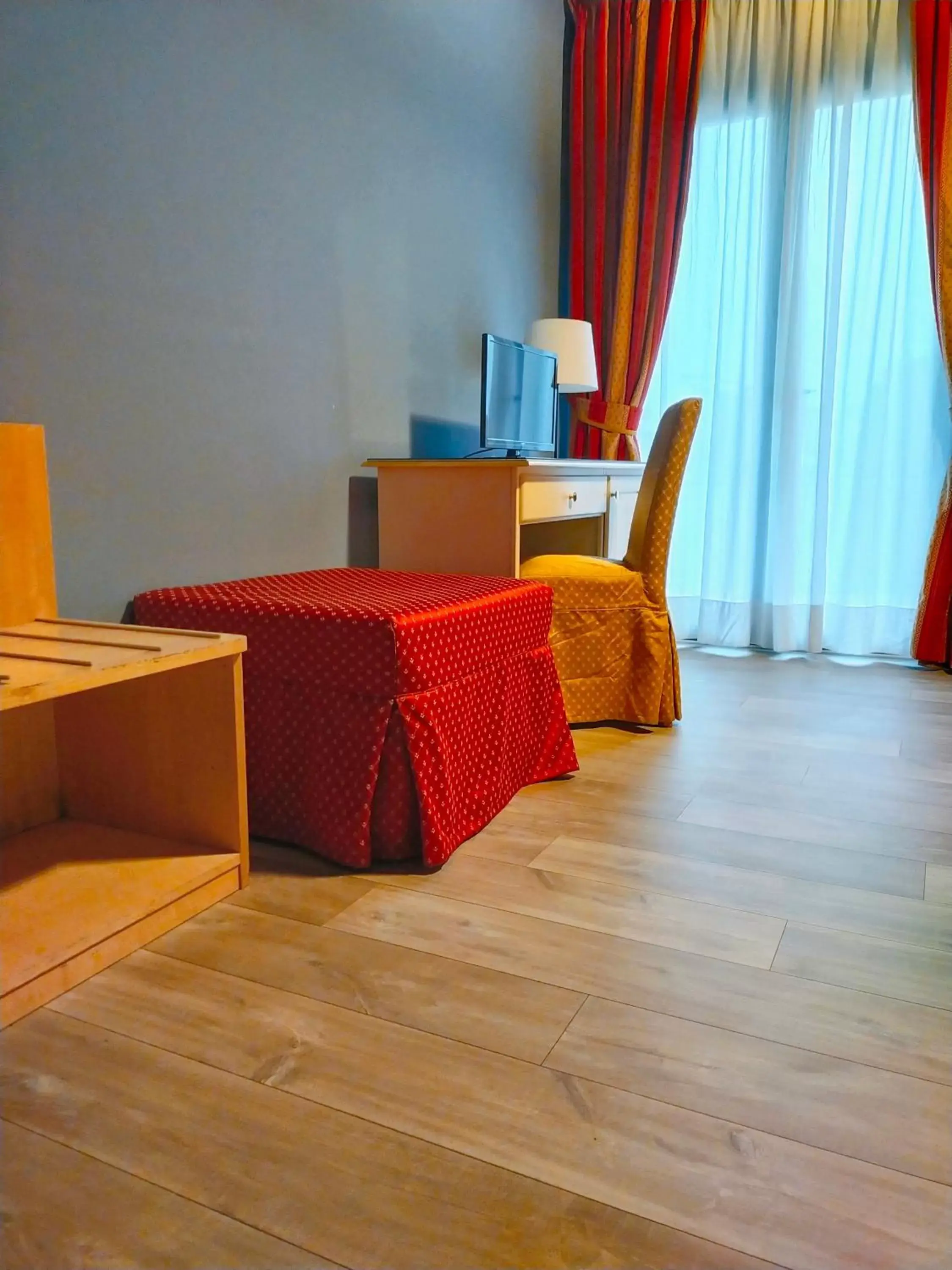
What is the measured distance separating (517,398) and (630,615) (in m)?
0.83

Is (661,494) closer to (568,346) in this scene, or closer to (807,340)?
(568,346)

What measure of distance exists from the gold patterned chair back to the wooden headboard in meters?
1.55

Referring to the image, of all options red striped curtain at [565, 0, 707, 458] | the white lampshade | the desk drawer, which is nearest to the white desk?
the desk drawer

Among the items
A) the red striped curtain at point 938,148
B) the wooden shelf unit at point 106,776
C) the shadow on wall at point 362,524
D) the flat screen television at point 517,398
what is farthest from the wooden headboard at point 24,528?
the red striped curtain at point 938,148

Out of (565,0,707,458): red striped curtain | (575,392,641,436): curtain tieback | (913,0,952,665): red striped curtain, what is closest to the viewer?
(913,0,952,665): red striped curtain

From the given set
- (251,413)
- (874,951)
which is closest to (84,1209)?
(874,951)

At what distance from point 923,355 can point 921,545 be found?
27.3 inches

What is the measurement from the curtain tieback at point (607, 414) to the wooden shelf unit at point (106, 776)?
2627 millimetres

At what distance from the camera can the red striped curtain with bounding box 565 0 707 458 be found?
11.9 feet

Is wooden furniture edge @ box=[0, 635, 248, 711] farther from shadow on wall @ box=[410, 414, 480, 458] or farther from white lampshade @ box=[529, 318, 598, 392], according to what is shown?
white lampshade @ box=[529, 318, 598, 392]

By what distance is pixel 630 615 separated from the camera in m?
2.58

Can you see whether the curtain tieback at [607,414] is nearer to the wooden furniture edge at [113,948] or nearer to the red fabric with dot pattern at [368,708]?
the red fabric with dot pattern at [368,708]

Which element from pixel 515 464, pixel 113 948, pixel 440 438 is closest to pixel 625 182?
pixel 440 438

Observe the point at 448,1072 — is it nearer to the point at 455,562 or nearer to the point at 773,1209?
the point at 773,1209
